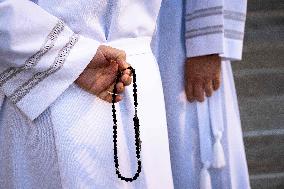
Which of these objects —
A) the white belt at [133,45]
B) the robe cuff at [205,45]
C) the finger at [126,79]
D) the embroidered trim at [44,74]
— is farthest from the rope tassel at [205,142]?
the embroidered trim at [44,74]

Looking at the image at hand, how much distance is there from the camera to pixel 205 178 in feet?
4.86

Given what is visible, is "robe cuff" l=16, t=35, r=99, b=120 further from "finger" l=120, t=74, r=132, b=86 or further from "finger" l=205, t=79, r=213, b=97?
"finger" l=205, t=79, r=213, b=97

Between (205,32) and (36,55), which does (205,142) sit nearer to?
(205,32)

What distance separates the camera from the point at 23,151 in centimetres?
120

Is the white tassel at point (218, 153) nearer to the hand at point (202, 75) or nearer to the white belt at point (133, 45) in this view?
the hand at point (202, 75)

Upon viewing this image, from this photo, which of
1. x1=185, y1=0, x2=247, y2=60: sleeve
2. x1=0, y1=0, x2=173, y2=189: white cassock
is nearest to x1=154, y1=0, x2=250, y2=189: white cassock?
x1=185, y1=0, x2=247, y2=60: sleeve

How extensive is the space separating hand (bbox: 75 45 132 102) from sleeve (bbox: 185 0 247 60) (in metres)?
0.33

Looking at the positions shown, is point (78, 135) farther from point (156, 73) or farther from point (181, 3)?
point (181, 3)

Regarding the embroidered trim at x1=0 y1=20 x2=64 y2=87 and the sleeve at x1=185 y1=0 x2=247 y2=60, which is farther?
the sleeve at x1=185 y1=0 x2=247 y2=60

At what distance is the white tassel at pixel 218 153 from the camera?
145 centimetres

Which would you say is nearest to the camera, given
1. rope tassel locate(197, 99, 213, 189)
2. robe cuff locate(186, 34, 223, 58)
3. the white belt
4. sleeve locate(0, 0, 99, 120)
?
sleeve locate(0, 0, 99, 120)

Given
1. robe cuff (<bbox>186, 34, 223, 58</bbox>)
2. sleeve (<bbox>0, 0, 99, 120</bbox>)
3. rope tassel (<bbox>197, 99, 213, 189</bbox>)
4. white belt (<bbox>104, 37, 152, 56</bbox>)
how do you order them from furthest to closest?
rope tassel (<bbox>197, 99, 213, 189</bbox>) < robe cuff (<bbox>186, 34, 223, 58</bbox>) < white belt (<bbox>104, 37, 152, 56</bbox>) < sleeve (<bbox>0, 0, 99, 120</bbox>)

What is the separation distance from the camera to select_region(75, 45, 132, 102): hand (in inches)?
43.4

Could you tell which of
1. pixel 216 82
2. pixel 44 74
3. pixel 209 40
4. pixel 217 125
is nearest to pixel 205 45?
pixel 209 40
